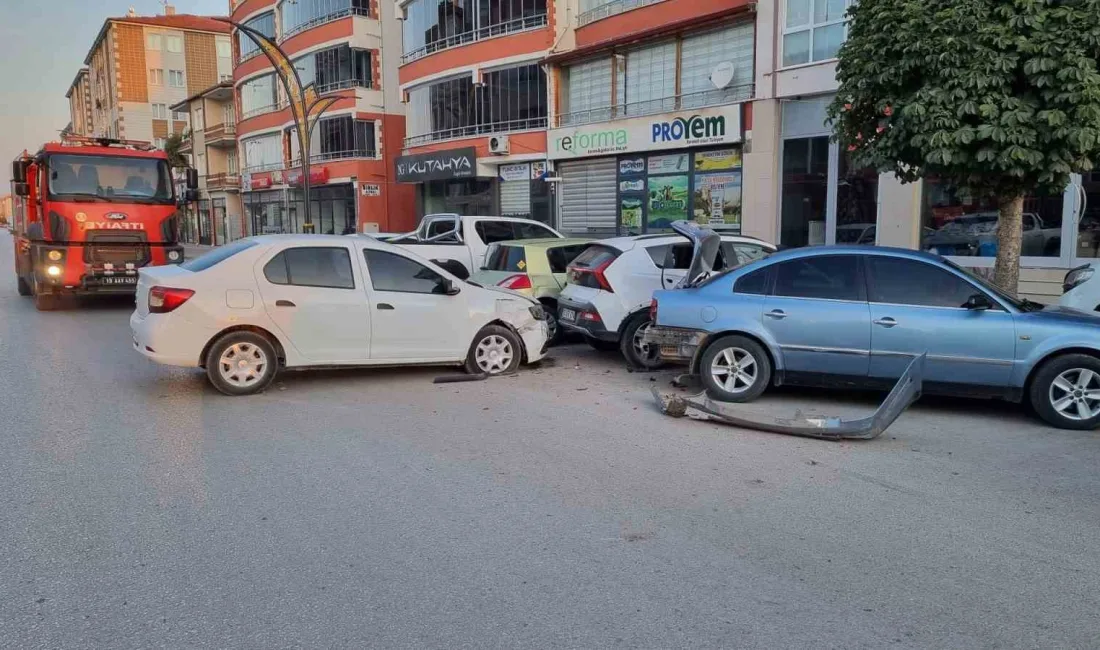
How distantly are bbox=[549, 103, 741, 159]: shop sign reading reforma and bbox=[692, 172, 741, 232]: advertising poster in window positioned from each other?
90cm

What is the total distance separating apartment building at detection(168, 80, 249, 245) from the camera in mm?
47750

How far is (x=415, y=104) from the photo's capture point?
97.5 feet

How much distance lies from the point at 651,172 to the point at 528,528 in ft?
56.2

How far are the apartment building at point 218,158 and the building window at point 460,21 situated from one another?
20.2m

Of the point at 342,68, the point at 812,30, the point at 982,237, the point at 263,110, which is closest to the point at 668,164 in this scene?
the point at 812,30

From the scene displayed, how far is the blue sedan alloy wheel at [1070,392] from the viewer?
22.1 ft

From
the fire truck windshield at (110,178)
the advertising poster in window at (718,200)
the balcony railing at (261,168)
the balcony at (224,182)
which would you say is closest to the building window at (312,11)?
the balcony railing at (261,168)

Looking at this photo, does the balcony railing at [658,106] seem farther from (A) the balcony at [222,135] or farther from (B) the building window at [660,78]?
(A) the balcony at [222,135]

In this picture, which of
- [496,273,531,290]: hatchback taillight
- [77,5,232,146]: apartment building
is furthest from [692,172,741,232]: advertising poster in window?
[77,5,232,146]: apartment building

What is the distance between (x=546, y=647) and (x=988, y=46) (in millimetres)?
7594

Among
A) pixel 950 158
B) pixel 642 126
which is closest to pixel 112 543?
pixel 950 158

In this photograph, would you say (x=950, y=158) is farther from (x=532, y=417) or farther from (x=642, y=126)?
(x=642, y=126)

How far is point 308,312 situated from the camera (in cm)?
799

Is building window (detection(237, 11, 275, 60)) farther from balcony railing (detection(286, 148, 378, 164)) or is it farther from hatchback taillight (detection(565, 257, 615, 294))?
hatchback taillight (detection(565, 257, 615, 294))
